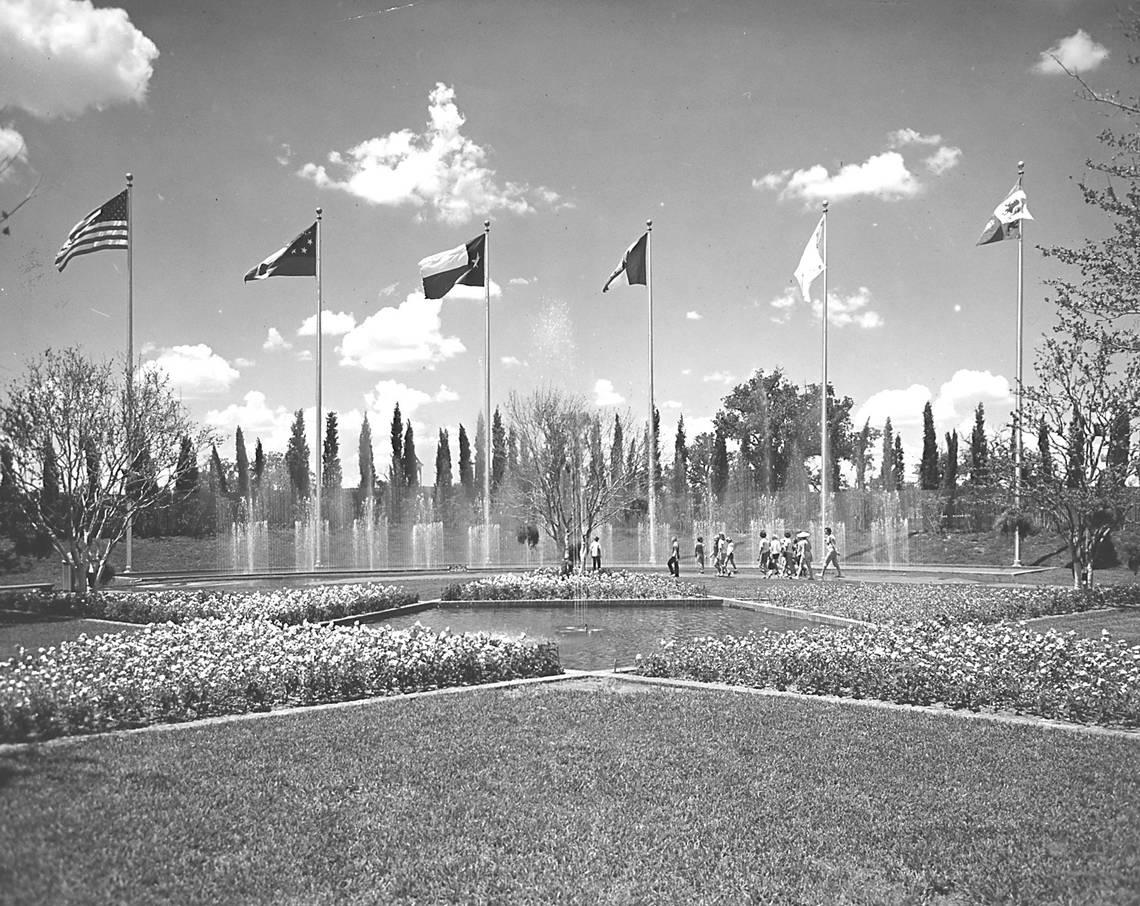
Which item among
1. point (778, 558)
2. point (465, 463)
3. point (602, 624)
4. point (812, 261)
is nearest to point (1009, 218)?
point (812, 261)

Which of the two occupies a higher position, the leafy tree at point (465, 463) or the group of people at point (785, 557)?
the leafy tree at point (465, 463)

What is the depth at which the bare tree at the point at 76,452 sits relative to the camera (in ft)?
57.7

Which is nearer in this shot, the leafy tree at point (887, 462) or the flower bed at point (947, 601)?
the flower bed at point (947, 601)

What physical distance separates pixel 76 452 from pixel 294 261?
965 centimetres

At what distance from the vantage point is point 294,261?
25.4m

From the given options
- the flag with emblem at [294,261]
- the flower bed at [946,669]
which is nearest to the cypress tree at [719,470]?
the flag with emblem at [294,261]

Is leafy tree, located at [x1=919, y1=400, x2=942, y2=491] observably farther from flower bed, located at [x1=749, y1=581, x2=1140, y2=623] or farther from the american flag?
the american flag

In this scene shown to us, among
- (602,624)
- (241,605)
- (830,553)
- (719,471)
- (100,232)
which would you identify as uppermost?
(100,232)

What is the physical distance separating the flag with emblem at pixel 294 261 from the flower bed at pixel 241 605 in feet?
38.3

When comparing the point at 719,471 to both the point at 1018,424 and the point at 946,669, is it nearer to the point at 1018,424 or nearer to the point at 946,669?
the point at 1018,424

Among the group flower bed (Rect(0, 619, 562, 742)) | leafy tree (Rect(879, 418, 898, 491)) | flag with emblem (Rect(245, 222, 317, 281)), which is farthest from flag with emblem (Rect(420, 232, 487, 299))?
leafy tree (Rect(879, 418, 898, 491))

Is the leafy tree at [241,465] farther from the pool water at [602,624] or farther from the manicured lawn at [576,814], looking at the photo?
the manicured lawn at [576,814]

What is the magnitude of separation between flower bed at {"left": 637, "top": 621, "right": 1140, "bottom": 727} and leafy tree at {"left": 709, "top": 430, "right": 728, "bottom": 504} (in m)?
38.7

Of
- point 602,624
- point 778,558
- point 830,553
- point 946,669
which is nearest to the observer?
point 946,669
